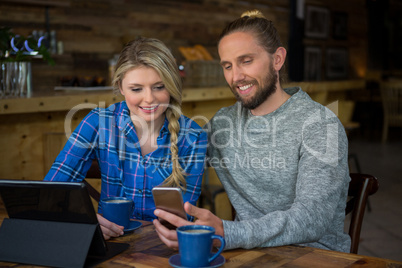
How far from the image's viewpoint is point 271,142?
1.61m

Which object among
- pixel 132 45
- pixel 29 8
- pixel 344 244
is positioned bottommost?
pixel 344 244

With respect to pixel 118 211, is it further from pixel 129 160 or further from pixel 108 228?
pixel 129 160

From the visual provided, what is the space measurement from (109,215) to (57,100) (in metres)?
1.59

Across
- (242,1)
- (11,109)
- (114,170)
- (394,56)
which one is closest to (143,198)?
(114,170)

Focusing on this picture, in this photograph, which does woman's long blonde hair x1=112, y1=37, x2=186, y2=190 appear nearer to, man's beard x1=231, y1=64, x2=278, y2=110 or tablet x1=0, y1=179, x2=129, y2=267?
man's beard x1=231, y1=64, x2=278, y2=110

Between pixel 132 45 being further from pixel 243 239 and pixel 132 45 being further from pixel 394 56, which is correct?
pixel 394 56

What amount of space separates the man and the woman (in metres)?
0.13

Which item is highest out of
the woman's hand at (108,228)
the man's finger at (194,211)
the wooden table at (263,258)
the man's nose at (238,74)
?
the man's nose at (238,74)

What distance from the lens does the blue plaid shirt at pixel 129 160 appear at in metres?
1.65

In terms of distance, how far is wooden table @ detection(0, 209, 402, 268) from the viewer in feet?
3.44

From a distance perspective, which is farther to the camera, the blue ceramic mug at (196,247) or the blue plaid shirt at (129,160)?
the blue plaid shirt at (129,160)

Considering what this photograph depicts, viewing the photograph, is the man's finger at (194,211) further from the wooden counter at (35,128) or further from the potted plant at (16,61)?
the potted plant at (16,61)

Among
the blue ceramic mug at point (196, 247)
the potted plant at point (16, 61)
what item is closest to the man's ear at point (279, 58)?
the blue ceramic mug at point (196, 247)

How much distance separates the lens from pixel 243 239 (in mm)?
1143
